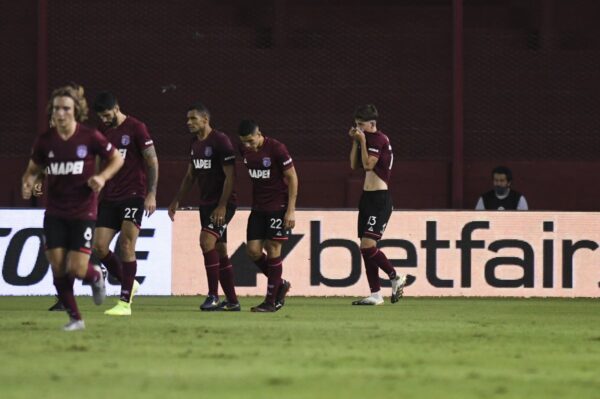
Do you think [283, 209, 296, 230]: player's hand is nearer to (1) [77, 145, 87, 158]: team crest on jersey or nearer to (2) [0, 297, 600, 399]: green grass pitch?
(2) [0, 297, 600, 399]: green grass pitch

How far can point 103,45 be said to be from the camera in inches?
681

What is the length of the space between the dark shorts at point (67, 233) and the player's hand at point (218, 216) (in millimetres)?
2476

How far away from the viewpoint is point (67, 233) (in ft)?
32.1

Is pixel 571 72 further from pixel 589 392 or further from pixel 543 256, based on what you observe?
pixel 589 392

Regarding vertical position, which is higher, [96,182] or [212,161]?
[212,161]

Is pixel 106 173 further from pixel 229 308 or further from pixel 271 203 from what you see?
pixel 229 308

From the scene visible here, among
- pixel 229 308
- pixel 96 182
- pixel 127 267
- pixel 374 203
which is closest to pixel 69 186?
pixel 96 182

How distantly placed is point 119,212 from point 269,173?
1.35 m

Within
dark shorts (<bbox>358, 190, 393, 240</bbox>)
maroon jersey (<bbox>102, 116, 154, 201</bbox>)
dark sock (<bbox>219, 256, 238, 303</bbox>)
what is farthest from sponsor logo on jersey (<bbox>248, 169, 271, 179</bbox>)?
dark shorts (<bbox>358, 190, 393, 240</bbox>)

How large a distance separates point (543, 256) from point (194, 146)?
4.99 m

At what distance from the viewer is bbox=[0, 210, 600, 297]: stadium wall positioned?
15.4m

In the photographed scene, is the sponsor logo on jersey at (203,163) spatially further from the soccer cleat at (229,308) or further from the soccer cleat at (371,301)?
the soccer cleat at (371,301)

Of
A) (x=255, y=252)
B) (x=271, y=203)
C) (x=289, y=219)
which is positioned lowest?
(x=255, y=252)

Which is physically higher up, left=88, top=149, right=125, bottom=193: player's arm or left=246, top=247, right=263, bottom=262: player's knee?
left=88, top=149, right=125, bottom=193: player's arm
